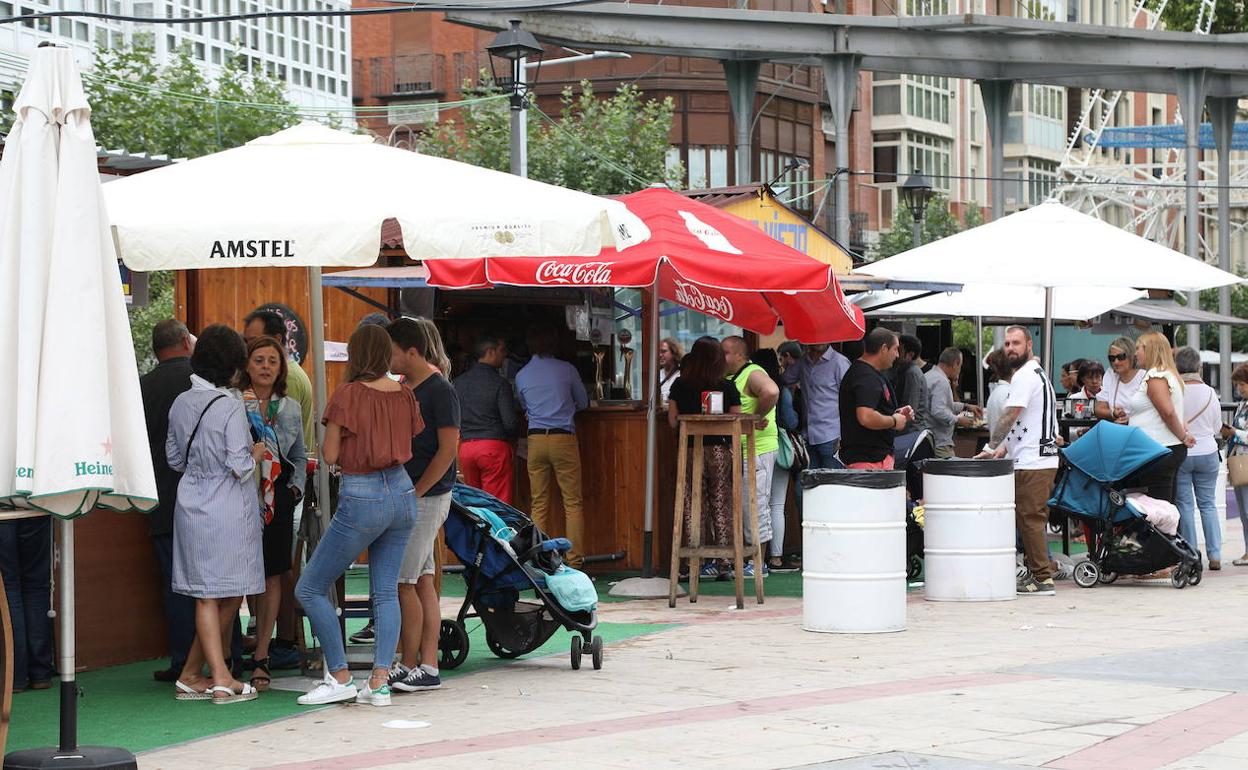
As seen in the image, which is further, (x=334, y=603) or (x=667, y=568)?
(x=667, y=568)

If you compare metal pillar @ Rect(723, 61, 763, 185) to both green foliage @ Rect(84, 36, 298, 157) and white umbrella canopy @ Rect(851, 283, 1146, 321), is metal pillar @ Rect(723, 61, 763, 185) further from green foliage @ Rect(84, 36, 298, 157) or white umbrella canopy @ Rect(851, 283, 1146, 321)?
white umbrella canopy @ Rect(851, 283, 1146, 321)

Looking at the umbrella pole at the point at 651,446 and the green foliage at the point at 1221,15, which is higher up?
the green foliage at the point at 1221,15

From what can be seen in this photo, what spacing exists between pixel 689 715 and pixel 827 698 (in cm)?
82

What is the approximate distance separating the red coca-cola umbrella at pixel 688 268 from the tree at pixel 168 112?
2765 centimetres

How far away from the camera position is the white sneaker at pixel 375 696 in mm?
8500

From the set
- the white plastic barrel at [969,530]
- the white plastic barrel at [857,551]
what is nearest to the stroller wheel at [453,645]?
the white plastic barrel at [857,551]

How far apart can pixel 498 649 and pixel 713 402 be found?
315cm

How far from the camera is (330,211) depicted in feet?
27.4


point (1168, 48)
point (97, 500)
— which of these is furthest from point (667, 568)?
point (1168, 48)

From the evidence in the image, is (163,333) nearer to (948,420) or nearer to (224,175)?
(224,175)

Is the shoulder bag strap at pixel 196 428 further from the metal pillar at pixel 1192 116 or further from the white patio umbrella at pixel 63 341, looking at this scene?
the metal pillar at pixel 1192 116

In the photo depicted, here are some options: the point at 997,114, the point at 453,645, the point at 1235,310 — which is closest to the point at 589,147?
the point at 997,114

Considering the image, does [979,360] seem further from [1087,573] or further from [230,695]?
[230,695]

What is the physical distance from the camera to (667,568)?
45.9 ft
